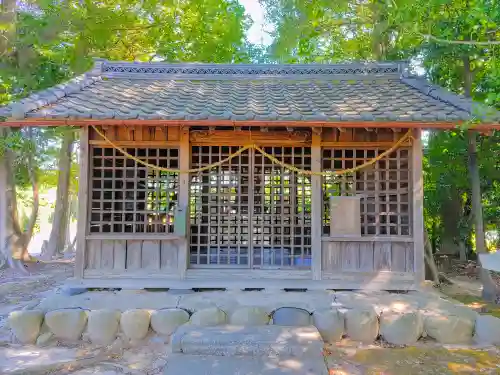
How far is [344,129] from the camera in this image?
665 centimetres

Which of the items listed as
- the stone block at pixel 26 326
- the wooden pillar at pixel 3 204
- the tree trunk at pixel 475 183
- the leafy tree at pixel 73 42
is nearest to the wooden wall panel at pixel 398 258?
the tree trunk at pixel 475 183

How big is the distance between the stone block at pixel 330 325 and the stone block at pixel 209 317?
4.19 feet

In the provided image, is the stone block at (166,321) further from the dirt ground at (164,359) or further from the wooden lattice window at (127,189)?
the wooden lattice window at (127,189)

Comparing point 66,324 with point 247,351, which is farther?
point 66,324

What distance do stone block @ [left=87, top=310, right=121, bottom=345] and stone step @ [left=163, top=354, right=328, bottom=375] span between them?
129 centimetres

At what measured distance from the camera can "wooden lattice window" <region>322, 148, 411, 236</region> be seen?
6734mm

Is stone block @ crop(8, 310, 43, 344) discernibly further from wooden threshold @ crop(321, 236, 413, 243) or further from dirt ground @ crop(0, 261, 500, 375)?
wooden threshold @ crop(321, 236, 413, 243)

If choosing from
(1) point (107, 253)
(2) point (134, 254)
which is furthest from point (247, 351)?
(1) point (107, 253)

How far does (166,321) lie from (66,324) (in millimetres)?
1369

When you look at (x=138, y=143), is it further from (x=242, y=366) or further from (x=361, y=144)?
(x=242, y=366)

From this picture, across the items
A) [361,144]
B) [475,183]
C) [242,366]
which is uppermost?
[361,144]

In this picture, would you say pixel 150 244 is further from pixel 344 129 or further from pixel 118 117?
pixel 344 129

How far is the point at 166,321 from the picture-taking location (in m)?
5.35

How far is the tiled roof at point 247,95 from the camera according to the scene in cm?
588
